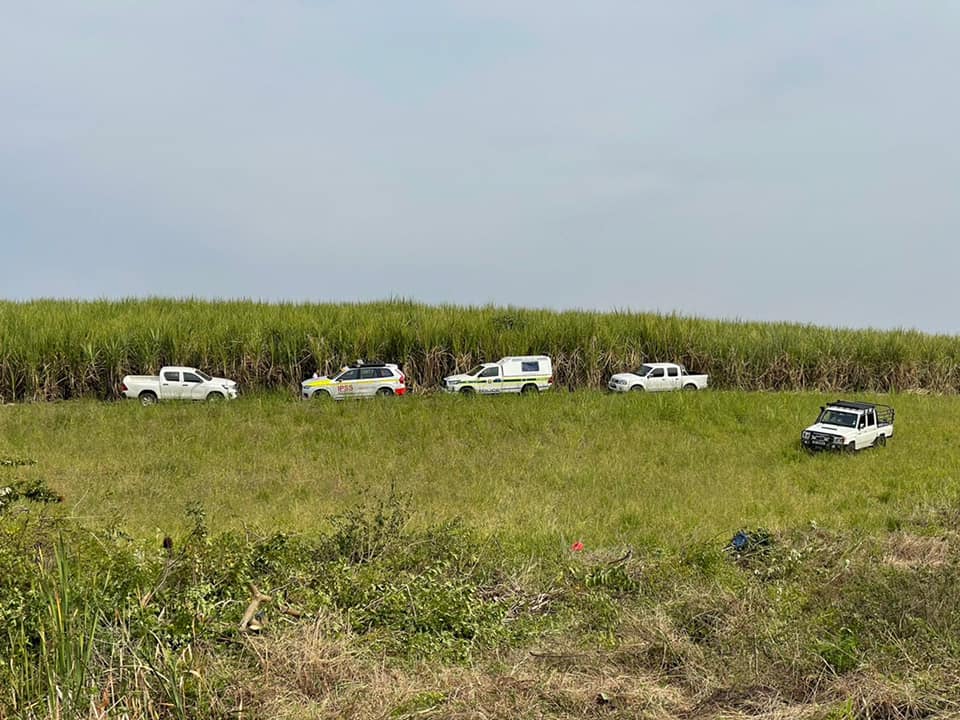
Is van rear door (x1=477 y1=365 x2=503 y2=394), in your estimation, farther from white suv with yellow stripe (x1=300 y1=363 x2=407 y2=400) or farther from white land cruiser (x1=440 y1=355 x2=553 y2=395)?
white suv with yellow stripe (x1=300 y1=363 x2=407 y2=400)

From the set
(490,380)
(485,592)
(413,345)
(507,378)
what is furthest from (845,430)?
(413,345)

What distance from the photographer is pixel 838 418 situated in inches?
836

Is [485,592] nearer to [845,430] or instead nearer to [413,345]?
[845,430]

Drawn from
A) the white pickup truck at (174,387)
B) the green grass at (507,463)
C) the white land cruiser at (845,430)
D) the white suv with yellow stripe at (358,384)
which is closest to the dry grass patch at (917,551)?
the green grass at (507,463)

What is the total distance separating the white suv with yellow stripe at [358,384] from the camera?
27734 mm

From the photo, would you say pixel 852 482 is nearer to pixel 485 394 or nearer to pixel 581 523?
pixel 581 523

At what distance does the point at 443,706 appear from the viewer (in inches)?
256

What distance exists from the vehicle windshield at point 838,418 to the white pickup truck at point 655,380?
8441 millimetres

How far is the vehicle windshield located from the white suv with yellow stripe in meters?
14.6

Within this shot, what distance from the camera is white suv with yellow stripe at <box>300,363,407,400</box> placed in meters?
27.7

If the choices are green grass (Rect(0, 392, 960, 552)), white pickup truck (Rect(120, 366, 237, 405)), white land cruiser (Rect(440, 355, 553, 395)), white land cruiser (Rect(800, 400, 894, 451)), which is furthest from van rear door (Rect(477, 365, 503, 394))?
white land cruiser (Rect(800, 400, 894, 451))

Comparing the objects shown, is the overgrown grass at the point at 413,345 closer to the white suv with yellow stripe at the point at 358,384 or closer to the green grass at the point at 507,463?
the white suv with yellow stripe at the point at 358,384

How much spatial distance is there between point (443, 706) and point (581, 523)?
7.75 m

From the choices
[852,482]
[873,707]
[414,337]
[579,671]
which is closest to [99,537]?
[579,671]
